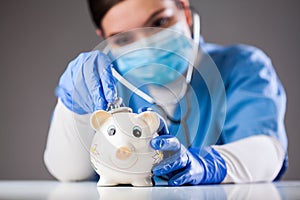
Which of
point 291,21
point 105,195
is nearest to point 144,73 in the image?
point 105,195

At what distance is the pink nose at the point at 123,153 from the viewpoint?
93 centimetres

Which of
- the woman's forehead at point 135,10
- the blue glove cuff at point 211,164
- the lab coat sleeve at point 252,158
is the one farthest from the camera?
the woman's forehead at point 135,10

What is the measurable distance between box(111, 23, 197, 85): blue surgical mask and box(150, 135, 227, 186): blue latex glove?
0.42 feet

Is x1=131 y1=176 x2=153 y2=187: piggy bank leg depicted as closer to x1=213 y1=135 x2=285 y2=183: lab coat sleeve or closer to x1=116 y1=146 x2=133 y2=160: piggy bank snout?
x1=116 y1=146 x2=133 y2=160: piggy bank snout

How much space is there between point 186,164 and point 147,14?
1.86 feet

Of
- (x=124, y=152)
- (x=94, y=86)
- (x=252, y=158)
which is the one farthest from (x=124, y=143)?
(x=252, y=158)

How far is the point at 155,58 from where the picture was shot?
104cm

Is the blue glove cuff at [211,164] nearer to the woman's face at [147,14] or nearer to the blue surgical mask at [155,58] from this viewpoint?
the blue surgical mask at [155,58]

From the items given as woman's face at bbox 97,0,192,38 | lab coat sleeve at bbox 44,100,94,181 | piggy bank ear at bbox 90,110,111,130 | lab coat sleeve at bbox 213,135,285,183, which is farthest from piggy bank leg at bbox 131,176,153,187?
woman's face at bbox 97,0,192,38

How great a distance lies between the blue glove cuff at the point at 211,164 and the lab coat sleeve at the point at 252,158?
2cm

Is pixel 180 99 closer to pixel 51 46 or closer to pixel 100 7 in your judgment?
pixel 100 7

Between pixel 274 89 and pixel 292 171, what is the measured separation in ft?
2.67

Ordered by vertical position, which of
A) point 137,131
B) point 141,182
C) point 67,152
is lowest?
point 67,152

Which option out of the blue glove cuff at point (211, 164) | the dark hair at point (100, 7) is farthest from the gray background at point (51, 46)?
the blue glove cuff at point (211, 164)
